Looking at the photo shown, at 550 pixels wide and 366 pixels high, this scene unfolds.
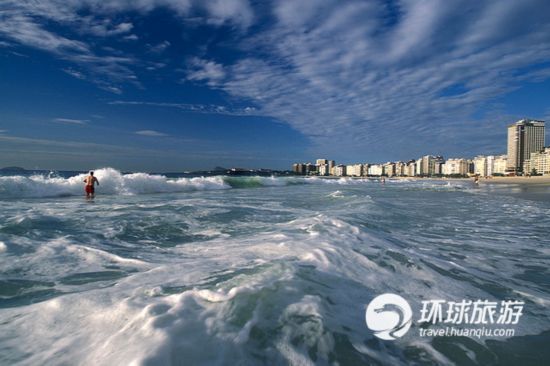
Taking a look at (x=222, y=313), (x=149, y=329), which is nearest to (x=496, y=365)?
(x=222, y=313)

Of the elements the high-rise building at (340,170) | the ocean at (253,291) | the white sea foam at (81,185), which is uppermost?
the high-rise building at (340,170)

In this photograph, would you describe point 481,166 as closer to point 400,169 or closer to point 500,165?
point 500,165

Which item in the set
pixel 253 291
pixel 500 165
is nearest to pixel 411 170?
Answer: pixel 500 165

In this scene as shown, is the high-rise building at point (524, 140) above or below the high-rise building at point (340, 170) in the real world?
above

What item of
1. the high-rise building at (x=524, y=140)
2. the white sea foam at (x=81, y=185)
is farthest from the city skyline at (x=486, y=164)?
the white sea foam at (x=81, y=185)

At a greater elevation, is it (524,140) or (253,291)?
(524,140)

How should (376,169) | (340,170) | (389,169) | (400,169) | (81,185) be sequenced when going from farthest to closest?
(340,170) → (376,169) → (389,169) → (400,169) → (81,185)

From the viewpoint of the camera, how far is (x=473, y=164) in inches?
6038

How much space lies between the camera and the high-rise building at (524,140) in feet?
404

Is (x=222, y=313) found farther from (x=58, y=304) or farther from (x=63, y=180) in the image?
(x=63, y=180)

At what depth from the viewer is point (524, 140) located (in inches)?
4889

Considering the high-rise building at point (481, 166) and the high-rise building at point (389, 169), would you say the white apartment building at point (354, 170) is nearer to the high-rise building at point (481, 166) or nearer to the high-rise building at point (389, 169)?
the high-rise building at point (389, 169)

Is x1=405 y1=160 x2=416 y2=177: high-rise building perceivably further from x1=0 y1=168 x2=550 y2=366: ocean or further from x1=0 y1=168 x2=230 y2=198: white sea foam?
x1=0 y1=168 x2=550 y2=366: ocean

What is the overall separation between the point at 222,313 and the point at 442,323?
199 cm
